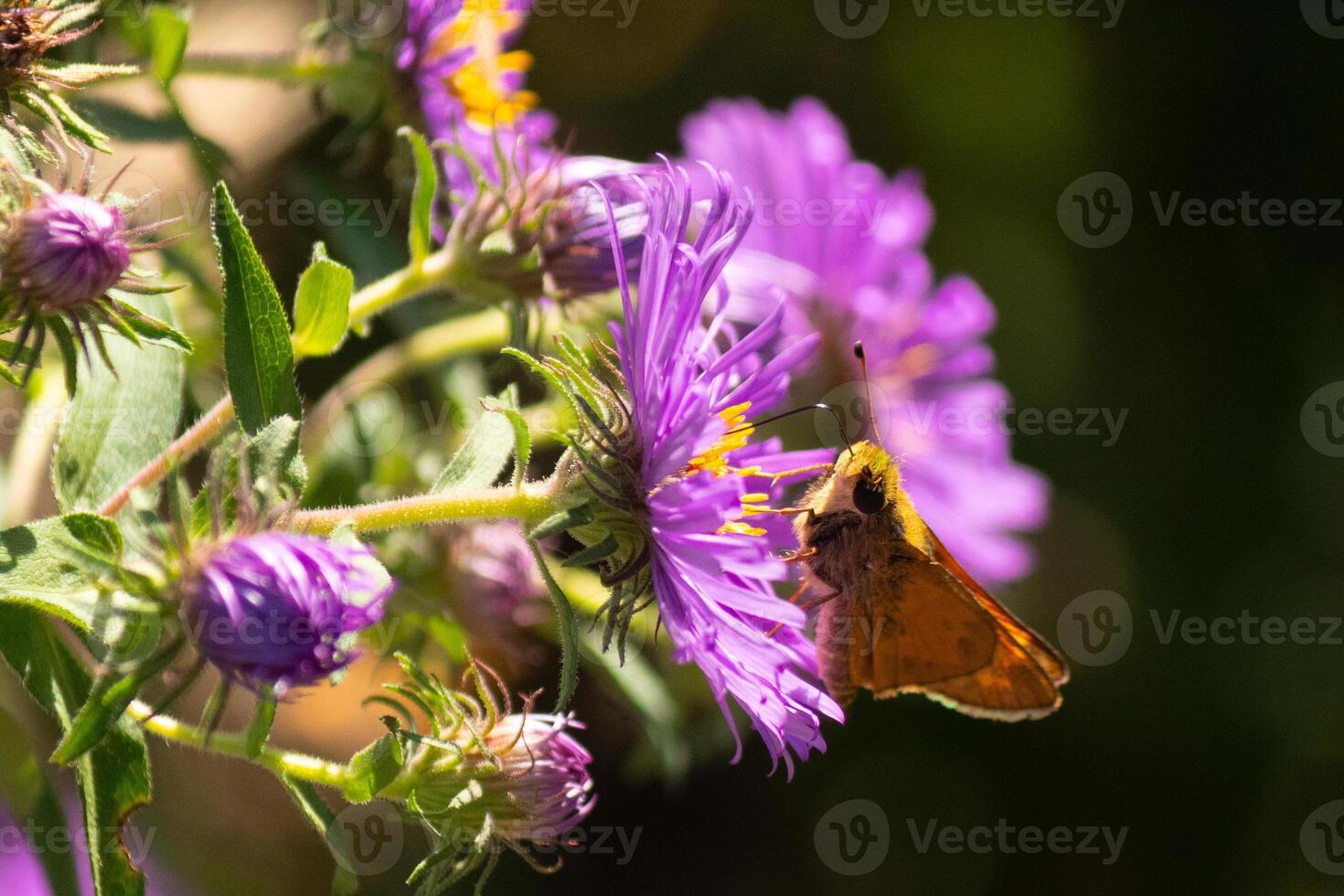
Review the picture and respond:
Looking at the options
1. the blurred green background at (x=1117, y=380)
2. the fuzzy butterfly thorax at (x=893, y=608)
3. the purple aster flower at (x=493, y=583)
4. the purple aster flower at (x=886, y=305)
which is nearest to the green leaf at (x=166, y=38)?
the purple aster flower at (x=493, y=583)

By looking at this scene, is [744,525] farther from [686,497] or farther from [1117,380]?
[1117,380]

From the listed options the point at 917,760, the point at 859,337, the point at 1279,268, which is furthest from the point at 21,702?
the point at 1279,268

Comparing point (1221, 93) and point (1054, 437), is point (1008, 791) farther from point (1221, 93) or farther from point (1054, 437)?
point (1221, 93)

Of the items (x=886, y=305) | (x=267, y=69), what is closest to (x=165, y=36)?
(x=267, y=69)

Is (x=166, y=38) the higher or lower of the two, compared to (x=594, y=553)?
higher

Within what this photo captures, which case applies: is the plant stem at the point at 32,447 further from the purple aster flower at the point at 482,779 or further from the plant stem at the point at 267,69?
the purple aster flower at the point at 482,779
